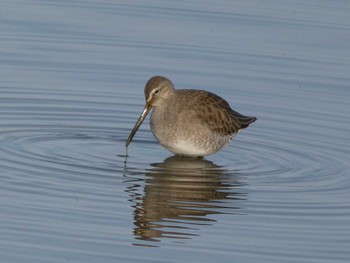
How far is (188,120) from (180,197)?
2.18 m

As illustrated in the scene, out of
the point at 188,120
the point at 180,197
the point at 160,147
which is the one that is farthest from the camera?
the point at 160,147

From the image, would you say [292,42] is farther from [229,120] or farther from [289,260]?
[289,260]

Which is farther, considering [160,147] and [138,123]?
[160,147]

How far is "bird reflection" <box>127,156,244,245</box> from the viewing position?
37.2 feet

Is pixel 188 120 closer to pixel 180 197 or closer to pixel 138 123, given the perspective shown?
pixel 138 123

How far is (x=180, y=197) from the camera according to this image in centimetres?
1244

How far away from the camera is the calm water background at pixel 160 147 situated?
11.0 m

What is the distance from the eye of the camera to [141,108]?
15953mm

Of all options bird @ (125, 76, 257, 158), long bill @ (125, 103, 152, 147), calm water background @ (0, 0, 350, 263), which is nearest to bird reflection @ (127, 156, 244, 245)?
calm water background @ (0, 0, 350, 263)

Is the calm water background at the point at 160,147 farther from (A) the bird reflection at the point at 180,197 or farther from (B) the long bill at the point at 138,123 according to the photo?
(B) the long bill at the point at 138,123

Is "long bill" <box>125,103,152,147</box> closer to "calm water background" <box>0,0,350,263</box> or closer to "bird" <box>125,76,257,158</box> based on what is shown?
"bird" <box>125,76,257,158</box>

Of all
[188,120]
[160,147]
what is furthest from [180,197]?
[160,147]

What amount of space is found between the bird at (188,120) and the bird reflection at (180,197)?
0.65 feet

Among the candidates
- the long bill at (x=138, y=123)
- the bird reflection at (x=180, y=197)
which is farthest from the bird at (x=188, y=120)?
the bird reflection at (x=180, y=197)
